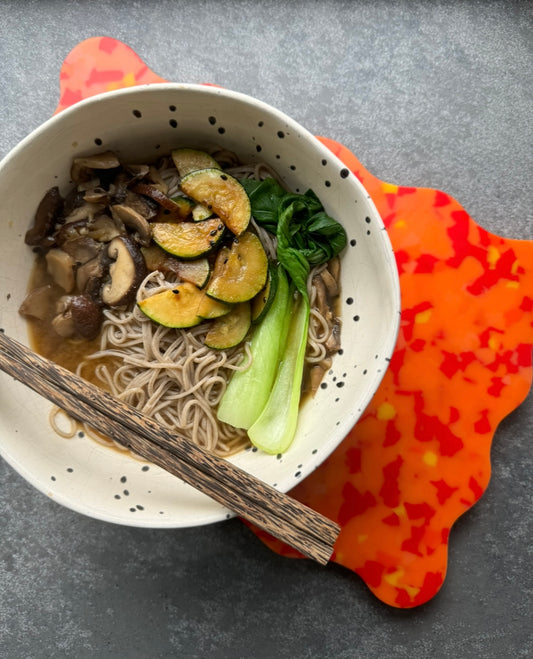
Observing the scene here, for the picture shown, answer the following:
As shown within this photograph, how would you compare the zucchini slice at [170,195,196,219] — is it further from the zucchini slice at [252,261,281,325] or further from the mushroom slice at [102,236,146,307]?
the zucchini slice at [252,261,281,325]

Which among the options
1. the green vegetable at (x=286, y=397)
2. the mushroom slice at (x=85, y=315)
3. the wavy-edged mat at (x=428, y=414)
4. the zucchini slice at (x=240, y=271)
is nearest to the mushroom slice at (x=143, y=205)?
the zucchini slice at (x=240, y=271)

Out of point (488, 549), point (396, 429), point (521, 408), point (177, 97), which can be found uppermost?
point (177, 97)

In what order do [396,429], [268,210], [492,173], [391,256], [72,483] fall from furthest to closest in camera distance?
[492,173], [396,429], [268,210], [72,483], [391,256]

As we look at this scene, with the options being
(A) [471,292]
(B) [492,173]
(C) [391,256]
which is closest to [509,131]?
(B) [492,173]

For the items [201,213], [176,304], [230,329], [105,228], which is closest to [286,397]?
[230,329]

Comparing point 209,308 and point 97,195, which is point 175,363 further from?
point 97,195

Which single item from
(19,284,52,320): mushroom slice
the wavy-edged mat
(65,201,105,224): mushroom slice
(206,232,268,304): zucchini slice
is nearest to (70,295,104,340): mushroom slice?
(19,284,52,320): mushroom slice

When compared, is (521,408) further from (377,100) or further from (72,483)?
(72,483)
